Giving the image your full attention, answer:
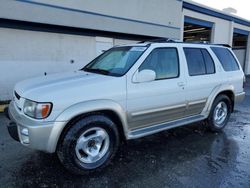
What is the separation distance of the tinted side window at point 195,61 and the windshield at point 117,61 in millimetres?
1079

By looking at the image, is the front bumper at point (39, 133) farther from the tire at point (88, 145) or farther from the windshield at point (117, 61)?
the windshield at point (117, 61)

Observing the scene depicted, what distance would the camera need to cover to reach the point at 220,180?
10.3ft

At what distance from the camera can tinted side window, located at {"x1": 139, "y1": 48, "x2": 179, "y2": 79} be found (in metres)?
3.76

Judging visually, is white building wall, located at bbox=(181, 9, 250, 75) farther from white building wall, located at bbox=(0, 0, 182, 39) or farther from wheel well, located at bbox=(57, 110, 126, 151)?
wheel well, located at bbox=(57, 110, 126, 151)

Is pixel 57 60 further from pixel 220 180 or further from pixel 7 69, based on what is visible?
pixel 220 180

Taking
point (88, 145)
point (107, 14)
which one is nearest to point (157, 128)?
point (88, 145)

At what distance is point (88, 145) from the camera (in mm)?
3256

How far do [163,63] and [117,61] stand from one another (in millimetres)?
828

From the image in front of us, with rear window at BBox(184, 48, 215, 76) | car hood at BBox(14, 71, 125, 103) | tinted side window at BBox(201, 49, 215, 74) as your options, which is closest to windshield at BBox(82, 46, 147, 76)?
car hood at BBox(14, 71, 125, 103)

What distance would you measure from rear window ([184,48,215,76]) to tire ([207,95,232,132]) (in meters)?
0.78

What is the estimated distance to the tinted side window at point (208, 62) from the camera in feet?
15.4

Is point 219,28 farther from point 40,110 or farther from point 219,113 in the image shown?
point 40,110

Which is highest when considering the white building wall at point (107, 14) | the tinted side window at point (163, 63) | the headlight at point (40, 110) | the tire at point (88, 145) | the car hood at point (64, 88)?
the white building wall at point (107, 14)

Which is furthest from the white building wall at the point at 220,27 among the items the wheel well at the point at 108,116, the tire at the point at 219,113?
the wheel well at the point at 108,116
